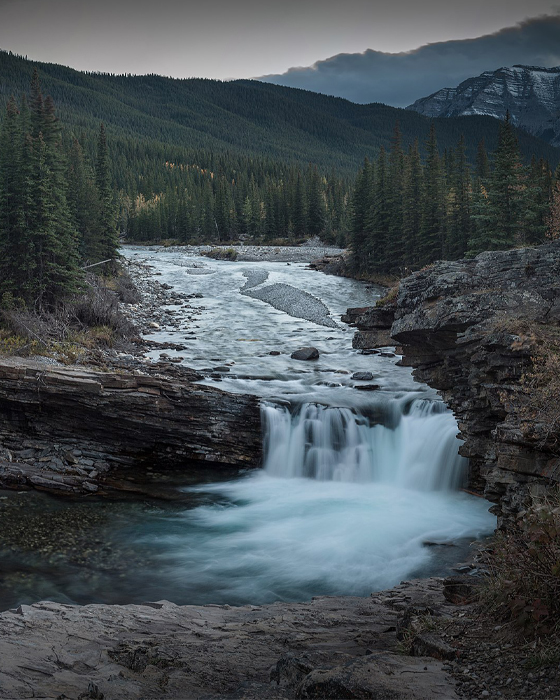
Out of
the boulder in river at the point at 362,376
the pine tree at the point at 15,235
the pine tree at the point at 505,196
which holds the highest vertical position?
the pine tree at the point at 505,196

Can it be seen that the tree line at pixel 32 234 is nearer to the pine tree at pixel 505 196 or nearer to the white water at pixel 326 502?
the white water at pixel 326 502

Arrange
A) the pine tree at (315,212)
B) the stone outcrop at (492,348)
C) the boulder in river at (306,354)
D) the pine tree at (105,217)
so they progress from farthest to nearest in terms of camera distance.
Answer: the pine tree at (315,212), the pine tree at (105,217), the boulder in river at (306,354), the stone outcrop at (492,348)

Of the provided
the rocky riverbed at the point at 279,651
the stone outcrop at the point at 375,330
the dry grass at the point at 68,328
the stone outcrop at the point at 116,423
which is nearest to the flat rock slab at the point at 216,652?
the rocky riverbed at the point at 279,651

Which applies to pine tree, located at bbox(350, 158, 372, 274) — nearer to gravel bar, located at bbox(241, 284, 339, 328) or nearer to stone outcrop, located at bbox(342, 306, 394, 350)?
gravel bar, located at bbox(241, 284, 339, 328)

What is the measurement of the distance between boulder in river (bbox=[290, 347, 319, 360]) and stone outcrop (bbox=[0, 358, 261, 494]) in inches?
314

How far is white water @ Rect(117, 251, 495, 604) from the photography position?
11.3 metres

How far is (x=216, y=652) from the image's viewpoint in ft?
20.5

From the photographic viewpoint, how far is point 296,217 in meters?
107

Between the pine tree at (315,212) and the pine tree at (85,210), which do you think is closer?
the pine tree at (85,210)

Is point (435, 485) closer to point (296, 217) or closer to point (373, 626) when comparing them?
point (373, 626)

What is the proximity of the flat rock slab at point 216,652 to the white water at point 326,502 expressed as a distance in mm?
2112

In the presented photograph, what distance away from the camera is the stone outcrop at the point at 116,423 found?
53.6 feet

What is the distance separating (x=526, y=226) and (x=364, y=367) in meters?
27.9

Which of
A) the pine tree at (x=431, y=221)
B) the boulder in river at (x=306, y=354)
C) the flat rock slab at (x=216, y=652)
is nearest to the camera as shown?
the flat rock slab at (x=216, y=652)
